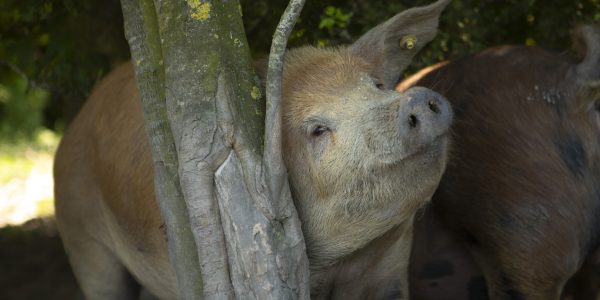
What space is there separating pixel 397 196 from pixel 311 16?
1983mm

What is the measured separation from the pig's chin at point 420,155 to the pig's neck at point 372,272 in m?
0.45

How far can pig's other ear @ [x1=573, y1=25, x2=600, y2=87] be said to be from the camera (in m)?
4.91

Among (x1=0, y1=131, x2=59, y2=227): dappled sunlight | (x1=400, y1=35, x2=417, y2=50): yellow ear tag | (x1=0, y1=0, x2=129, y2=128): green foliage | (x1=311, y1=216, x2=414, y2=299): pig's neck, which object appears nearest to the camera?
(x1=311, y1=216, x2=414, y2=299): pig's neck

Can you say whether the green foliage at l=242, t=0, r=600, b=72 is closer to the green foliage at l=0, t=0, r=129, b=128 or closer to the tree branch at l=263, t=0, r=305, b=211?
the green foliage at l=0, t=0, r=129, b=128

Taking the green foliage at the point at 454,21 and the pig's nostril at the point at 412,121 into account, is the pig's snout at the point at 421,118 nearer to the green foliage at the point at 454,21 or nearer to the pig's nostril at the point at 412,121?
the pig's nostril at the point at 412,121

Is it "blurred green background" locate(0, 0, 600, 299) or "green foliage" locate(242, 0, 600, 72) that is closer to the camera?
"green foliage" locate(242, 0, 600, 72)

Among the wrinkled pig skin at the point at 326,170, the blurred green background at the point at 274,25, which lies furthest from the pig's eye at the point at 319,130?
the blurred green background at the point at 274,25

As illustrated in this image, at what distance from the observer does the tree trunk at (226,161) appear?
3.75m

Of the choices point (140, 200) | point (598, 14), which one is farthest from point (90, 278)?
point (598, 14)

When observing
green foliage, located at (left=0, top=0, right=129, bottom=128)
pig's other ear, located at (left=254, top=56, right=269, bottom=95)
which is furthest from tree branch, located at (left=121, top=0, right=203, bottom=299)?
green foliage, located at (left=0, top=0, right=129, bottom=128)

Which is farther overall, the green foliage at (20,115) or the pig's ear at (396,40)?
the green foliage at (20,115)

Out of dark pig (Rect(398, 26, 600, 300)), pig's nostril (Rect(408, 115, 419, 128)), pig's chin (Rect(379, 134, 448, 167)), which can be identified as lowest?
dark pig (Rect(398, 26, 600, 300))

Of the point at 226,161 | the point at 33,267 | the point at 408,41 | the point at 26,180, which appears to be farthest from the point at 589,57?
the point at 26,180

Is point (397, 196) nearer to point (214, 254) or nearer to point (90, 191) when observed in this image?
point (214, 254)
